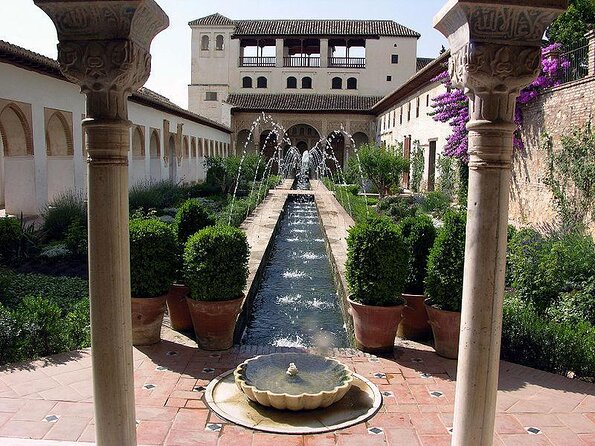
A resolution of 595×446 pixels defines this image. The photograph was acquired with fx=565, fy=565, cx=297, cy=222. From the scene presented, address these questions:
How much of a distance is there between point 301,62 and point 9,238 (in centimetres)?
3751

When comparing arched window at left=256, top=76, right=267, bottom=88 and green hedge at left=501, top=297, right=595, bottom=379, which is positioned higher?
arched window at left=256, top=76, right=267, bottom=88

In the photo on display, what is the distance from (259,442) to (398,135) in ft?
93.6

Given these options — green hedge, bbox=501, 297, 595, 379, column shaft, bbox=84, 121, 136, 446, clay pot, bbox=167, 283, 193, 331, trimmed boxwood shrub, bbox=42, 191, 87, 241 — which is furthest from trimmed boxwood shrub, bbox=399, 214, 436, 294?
trimmed boxwood shrub, bbox=42, 191, 87, 241

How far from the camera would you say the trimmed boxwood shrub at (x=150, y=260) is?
5426mm

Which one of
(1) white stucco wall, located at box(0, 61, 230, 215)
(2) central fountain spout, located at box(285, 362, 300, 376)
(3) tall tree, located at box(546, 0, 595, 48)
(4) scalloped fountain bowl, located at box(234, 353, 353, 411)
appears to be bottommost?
(4) scalloped fountain bowl, located at box(234, 353, 353, 411)

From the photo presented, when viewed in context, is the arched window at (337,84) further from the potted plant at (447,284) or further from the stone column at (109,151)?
the stone column at (109,151)

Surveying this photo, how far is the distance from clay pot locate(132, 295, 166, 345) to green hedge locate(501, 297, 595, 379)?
3.32 m

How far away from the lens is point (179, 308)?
596 centimetres

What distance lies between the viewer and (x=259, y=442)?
3.69 metres

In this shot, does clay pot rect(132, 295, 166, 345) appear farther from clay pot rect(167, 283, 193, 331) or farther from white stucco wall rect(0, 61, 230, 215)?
white stucco wall rect(0, 61, 230, 215)

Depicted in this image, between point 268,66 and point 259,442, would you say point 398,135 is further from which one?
point 259,442

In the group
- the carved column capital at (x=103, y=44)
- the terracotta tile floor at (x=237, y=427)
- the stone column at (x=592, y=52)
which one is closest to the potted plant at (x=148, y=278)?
the terracotta tile floor at (x=237, y=427)

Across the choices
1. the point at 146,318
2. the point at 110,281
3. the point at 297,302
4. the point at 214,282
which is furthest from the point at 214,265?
the point at 297,302

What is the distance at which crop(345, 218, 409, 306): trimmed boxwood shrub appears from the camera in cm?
527
